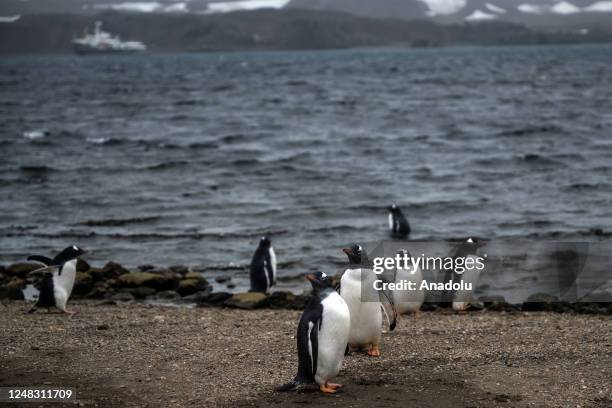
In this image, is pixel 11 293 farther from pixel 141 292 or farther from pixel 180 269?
pixel 180 269

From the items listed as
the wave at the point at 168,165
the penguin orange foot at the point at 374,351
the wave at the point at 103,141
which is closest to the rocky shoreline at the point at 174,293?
the penguin orange foot at the point at 374,351

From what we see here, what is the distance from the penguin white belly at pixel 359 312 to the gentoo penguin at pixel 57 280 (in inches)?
176

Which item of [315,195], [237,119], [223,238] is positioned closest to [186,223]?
[223,238]

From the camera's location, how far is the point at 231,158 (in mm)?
31531

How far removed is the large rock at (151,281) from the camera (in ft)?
44.6

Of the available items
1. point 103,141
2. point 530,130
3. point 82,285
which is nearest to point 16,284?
point 82,285

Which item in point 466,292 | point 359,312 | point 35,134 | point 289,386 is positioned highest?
point 359,312

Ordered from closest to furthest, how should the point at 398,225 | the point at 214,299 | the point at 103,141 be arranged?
the point at 214,299, the point at 398,225, the point at 103,141

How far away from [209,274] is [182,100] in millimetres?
45401

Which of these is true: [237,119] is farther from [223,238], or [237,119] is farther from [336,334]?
[336,334]

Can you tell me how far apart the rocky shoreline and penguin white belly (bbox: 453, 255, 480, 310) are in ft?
0.50

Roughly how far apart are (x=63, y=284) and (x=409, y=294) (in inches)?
172

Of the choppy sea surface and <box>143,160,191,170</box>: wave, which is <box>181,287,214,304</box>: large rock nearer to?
the choppy sea surface

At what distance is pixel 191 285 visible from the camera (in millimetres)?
13477
